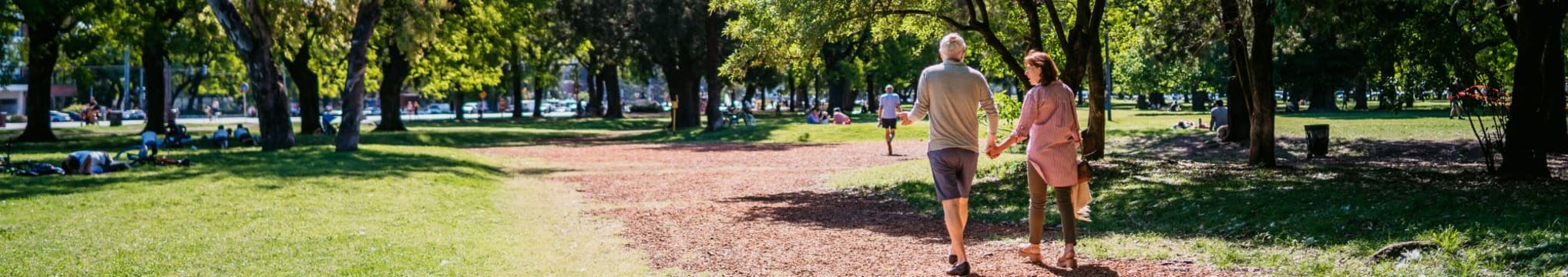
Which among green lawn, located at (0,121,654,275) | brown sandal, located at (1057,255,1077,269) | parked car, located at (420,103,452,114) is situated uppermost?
brown sandal, located at (1057,255,1077,269)

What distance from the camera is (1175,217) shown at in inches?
433

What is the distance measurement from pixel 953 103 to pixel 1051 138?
0.62 meters

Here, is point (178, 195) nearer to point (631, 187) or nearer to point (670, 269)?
point (631, 187)

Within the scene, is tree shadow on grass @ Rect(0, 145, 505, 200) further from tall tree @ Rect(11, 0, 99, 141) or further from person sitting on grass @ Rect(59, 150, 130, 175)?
tall tree @ Rect(11, 0, 99, 141)

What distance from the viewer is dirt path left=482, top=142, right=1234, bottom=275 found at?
8.32 m

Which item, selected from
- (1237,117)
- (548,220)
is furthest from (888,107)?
(548,220)

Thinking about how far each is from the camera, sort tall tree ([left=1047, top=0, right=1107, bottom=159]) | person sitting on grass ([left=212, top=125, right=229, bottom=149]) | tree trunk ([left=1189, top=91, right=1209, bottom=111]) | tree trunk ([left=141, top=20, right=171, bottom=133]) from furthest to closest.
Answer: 1. tree trunk ([left=1189, top=91, right=1209, bottom=111])
2. tree trunk ([left=141, top=20, right=171, bottom=133])
3. person sitting on grass ([left=212, top=125, right=229, bottom=149])
4. tall tree ([left=1047, top=0, right=1107, bottom=159])

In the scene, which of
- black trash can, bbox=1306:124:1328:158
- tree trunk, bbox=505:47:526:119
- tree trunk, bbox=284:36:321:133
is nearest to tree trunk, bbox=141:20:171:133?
tree trunk, bbox=284:36:321:133

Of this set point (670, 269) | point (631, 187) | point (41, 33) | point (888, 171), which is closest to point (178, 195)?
point (631, 187)

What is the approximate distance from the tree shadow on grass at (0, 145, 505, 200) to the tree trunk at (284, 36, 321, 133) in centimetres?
1159

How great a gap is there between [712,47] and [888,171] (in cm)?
2001

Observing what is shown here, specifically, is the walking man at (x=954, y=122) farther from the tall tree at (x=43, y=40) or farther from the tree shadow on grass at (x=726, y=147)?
the tall tree at (x=43, y=40)

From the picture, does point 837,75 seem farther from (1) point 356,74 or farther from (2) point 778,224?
(2) point 778,224

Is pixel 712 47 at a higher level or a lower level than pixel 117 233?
higher
